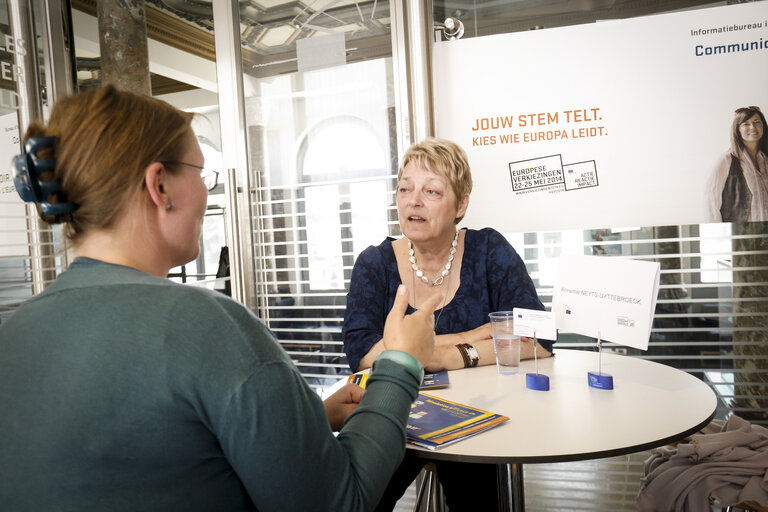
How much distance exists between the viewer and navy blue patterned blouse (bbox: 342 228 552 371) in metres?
1.84

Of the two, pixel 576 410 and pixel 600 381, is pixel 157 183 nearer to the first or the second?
pixel 576 410

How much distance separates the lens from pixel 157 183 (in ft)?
2.58

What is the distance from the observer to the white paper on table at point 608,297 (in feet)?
4.26

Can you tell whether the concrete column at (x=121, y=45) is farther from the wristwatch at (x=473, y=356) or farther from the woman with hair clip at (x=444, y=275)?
the wristwatch at (x=473, y=356)

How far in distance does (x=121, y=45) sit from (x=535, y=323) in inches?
117

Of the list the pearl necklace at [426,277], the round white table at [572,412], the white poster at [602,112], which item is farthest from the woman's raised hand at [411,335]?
the white poster at [602,112]

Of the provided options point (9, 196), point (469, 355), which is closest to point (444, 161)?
point (469, 355)

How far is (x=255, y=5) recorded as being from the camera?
3.37 metres

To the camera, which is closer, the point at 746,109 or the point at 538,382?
the point at 538,382

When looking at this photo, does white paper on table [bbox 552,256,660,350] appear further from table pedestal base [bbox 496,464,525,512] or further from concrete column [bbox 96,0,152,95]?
concrete column [bbox 96,0,152,95]

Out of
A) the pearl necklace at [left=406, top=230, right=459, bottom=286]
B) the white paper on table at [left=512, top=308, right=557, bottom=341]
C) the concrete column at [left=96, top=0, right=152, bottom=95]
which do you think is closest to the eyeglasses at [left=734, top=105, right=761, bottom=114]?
the pearl necklace at [left=406, top=230, right=459, bottom=286]

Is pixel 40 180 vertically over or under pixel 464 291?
over

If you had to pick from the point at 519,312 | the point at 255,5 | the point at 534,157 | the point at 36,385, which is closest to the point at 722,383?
the point at 534,157

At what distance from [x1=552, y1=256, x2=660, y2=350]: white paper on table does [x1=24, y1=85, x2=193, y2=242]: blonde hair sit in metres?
1.05
